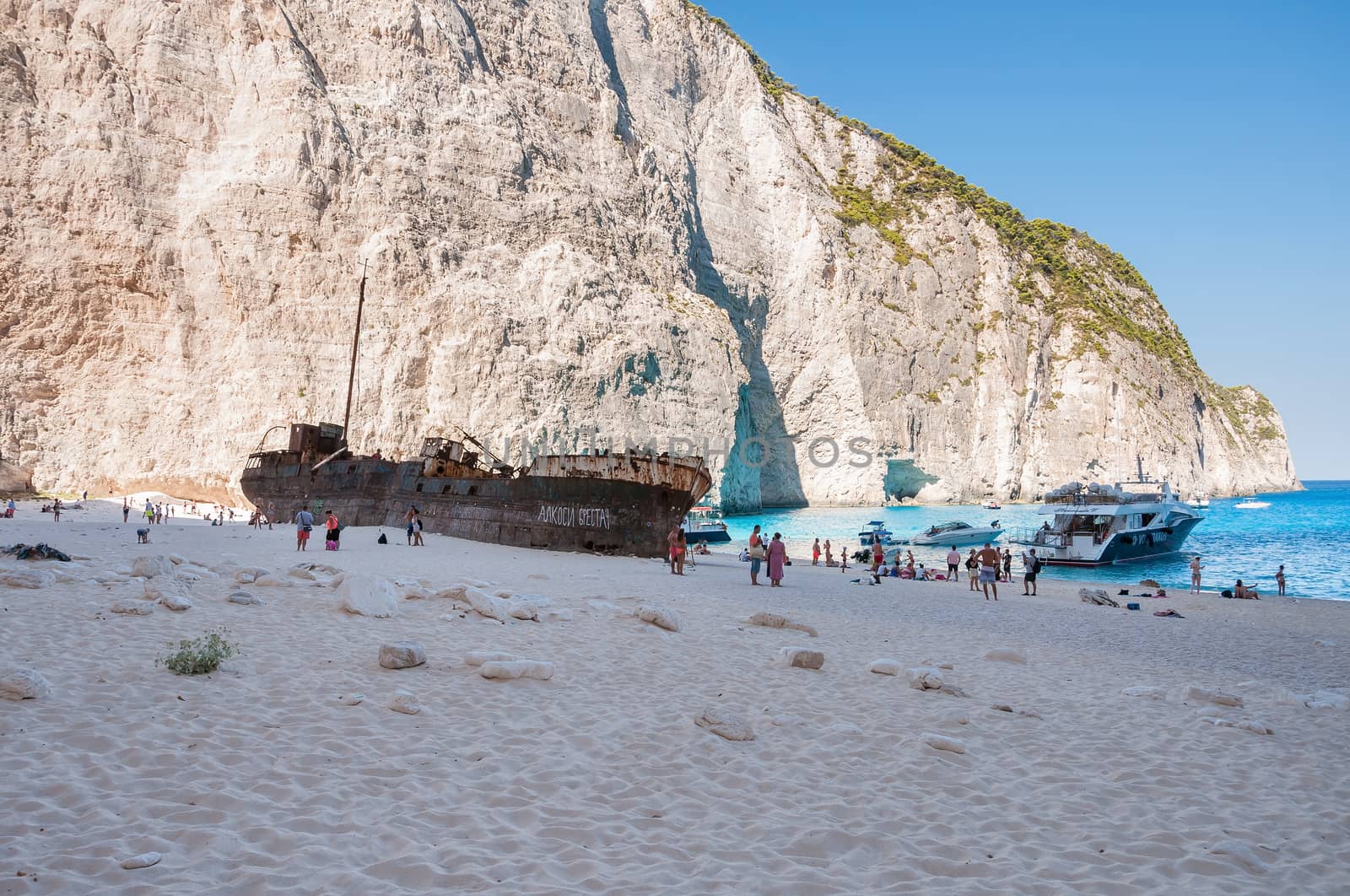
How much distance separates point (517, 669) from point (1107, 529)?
35.6 m

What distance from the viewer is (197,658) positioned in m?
6.03

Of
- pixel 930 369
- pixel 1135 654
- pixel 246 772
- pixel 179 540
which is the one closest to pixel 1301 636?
pixel 1135 654

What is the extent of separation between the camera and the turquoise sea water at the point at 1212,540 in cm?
3050

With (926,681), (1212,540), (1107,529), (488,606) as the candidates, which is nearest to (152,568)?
(488,606)

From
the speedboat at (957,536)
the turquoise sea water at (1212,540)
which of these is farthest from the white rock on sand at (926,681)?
the speedboat at (957,536)

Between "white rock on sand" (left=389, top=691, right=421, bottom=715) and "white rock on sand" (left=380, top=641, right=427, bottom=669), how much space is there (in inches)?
39.0

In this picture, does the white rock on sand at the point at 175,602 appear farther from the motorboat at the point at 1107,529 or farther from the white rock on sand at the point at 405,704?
the motorboat at the point at 1107,529

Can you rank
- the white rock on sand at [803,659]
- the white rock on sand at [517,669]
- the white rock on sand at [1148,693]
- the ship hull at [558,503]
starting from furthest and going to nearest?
the ship hull at [558,503] → the white rock on sand at [803,659] → the white rock on sand at [1148,693] → the white rock on sand at [517,669]

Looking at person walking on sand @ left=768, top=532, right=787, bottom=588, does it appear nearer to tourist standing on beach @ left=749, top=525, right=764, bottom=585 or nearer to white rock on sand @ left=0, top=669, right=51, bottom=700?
tourist standing on beach @ left=749, top=525, right=764, bottom=585

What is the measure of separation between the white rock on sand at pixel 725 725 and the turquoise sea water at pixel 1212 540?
91.1 feet

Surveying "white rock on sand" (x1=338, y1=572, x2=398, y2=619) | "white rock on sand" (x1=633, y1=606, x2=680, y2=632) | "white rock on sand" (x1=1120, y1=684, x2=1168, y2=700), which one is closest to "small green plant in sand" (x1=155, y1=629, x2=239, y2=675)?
"white rock on sand" (x1=338, y1=572, x2=398, y2=619)

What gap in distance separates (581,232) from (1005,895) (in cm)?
5352

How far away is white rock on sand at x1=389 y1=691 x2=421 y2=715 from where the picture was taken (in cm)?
568

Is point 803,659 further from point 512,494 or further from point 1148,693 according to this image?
point 512,494
